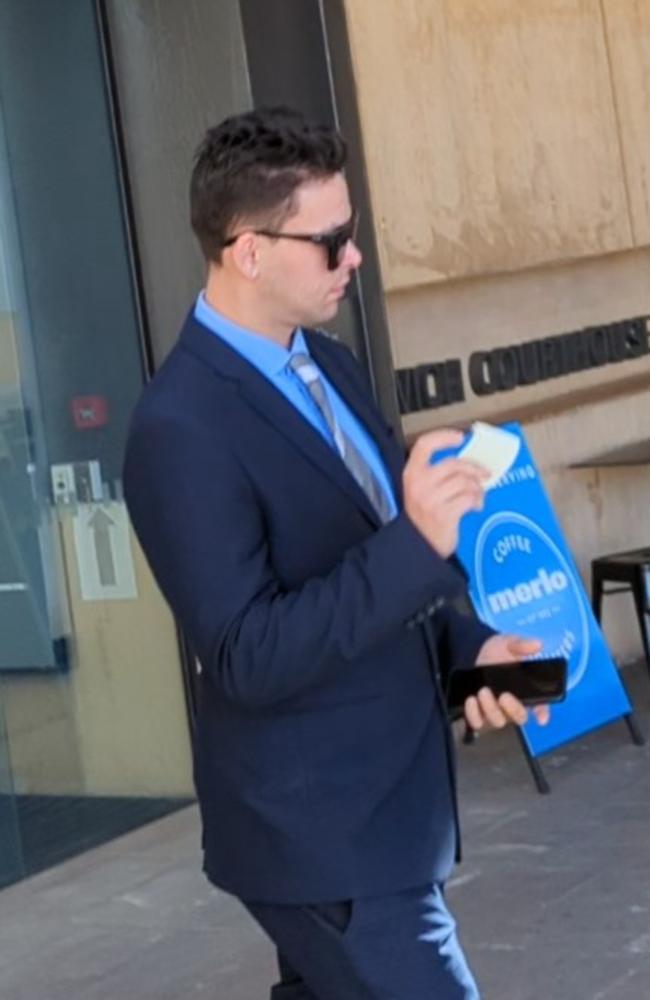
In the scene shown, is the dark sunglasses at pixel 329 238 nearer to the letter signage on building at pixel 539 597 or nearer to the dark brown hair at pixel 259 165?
the dark brown hair at pixel 259 165

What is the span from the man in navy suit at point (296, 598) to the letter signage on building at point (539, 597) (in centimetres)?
401

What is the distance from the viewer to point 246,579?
2.76 meters

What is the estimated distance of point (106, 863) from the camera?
6.75 m

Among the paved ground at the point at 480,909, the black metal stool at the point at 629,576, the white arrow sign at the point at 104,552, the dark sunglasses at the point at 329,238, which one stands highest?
the dark sunglasses at the point at 329,238

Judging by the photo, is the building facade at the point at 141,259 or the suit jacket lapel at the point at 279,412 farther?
the building facade at the point at 141,259

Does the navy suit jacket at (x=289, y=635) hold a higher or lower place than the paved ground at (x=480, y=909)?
higher

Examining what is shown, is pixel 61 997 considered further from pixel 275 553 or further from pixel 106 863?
pixel 275 553

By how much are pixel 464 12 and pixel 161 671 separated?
2833 millimetres

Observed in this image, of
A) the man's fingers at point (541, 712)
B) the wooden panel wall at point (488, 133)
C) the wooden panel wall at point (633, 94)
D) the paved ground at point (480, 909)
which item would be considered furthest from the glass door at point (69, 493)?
the man's fingers at point (541, 712)

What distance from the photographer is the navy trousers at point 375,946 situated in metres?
2.86

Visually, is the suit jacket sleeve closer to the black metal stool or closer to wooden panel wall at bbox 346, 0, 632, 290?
wooden panel wall at bbox 346, 0, 632, 290

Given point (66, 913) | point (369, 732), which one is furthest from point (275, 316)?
point (66, 913)

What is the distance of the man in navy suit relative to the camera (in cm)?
275

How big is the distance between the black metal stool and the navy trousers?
4.98m
